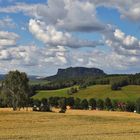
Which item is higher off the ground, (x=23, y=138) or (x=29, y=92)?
(x=29, y=92)

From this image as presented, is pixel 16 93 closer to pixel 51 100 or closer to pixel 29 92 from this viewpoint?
pixel 29 92

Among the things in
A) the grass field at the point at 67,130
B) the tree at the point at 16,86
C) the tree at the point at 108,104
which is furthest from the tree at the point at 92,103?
the grass field at the point at 67,130

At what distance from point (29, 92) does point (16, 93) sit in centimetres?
439

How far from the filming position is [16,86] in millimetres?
137875

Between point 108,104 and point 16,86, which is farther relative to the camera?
point 108,104

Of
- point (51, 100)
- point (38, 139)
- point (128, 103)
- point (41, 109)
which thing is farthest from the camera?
point (51, 100)

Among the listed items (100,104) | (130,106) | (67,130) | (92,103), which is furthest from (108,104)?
(67,130)

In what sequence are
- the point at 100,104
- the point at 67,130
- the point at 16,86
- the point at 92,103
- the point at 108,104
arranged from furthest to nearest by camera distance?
the point at 92,103
the point at 100,104
the point at 108,104
the point at 16,86
the point at 67,130

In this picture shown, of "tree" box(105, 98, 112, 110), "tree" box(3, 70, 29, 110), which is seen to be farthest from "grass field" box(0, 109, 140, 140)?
"tree" box(105, 98, 112, 110)

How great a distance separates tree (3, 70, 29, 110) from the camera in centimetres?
13750

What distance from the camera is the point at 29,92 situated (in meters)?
140

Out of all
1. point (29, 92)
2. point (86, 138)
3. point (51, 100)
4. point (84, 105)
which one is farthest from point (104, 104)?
point (86, 138)

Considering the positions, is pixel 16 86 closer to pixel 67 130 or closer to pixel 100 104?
pixel 100 104

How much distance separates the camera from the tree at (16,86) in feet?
451
